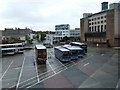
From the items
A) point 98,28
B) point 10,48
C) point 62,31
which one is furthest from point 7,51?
point 62,31

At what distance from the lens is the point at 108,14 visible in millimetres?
62625

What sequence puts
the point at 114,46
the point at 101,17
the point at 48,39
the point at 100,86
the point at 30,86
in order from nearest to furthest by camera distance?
the point at 100,86, the point at 30,86, the point at 114,46, the point at 101,17, the point at 48,39

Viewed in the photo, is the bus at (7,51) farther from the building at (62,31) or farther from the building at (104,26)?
the building at (62,31)

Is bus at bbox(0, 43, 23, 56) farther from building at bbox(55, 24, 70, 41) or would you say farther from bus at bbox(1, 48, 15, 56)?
building at bbox(55, 24, 70, 41)

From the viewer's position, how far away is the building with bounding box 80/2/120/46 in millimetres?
59375

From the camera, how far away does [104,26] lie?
240 feet

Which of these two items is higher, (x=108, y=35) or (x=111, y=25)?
(x=111, y=25)

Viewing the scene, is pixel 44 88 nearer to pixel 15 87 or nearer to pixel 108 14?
pixel 15 87

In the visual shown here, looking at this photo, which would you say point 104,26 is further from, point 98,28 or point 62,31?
point 62,31

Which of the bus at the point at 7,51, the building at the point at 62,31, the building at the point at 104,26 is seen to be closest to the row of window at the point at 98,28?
the building at the point at 104,26

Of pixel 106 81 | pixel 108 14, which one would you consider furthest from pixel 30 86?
pixel 108 14

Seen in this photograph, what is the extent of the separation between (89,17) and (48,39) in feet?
91.0

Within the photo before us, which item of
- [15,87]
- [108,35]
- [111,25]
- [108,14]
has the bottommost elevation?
[15,87]

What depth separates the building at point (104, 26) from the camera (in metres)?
59.4
